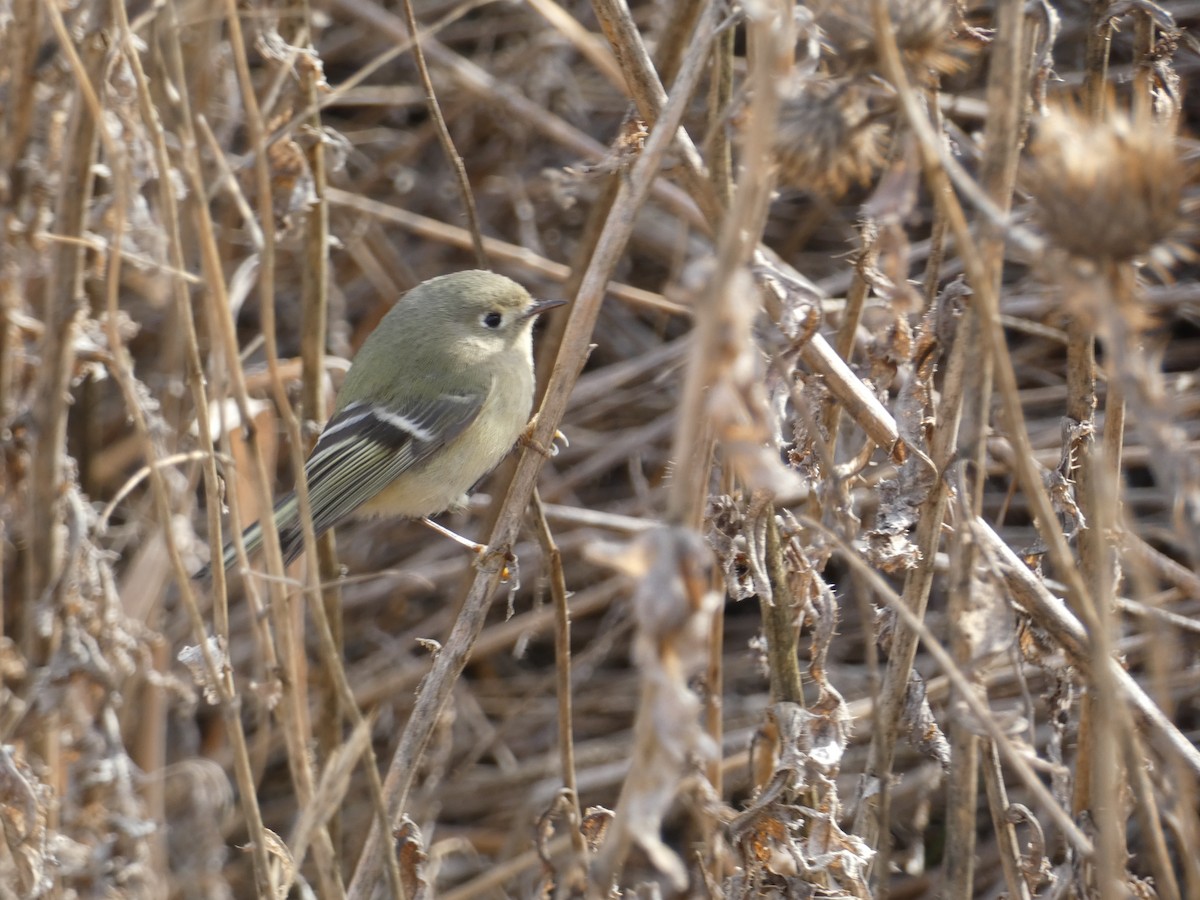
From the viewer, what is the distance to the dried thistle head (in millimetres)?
1240

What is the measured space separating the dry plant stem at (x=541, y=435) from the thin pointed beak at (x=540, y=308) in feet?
3.00

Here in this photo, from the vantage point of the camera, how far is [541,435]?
1820 mm

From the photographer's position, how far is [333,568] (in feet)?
9.09

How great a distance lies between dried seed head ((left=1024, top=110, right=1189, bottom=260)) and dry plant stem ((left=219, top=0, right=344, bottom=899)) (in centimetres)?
94

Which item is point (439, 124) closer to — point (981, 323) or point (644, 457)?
point (981, 323)

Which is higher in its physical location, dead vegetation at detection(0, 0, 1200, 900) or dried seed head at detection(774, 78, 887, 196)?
dried seed head at detection(774, 78, 887, 196)

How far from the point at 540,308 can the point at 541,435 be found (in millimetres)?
1097

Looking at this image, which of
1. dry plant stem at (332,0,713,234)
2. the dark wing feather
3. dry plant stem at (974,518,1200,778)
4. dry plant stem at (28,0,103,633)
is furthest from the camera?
dry plant stem at (332,0,713,234)

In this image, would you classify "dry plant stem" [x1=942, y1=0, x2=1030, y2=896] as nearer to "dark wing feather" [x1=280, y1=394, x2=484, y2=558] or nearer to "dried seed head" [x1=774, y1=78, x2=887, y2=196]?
"dried seed head" [x1=774, y1=78, x2=887, y2=196]

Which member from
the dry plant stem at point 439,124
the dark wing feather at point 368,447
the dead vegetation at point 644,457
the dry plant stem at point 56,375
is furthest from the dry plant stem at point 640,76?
the dry plant stem at point 56,375

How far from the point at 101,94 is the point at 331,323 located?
6.01 ft

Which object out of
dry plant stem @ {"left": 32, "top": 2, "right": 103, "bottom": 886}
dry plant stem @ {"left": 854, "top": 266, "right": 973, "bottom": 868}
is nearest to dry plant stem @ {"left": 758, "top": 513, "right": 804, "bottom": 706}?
dry plant stem @ {"left": 854, "top": 266, "right": 973, "bottom": 868}

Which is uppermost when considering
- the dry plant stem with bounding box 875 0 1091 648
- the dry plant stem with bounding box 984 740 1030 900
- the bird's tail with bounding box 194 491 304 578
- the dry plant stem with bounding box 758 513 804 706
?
the dry plant stem with bounding box 875 0 1091 648

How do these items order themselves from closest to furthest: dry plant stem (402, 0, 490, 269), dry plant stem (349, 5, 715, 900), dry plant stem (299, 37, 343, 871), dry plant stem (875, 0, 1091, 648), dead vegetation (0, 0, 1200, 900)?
dry plant stem (875, 0, 1091, 648) < dead vegetation (0, 0, 1200, 900) < dry plant stem (349, 5, 715, 900) < dry plant stem (402, 0, 490, 269) < dry plant stem (299, 37, 343, 871)
